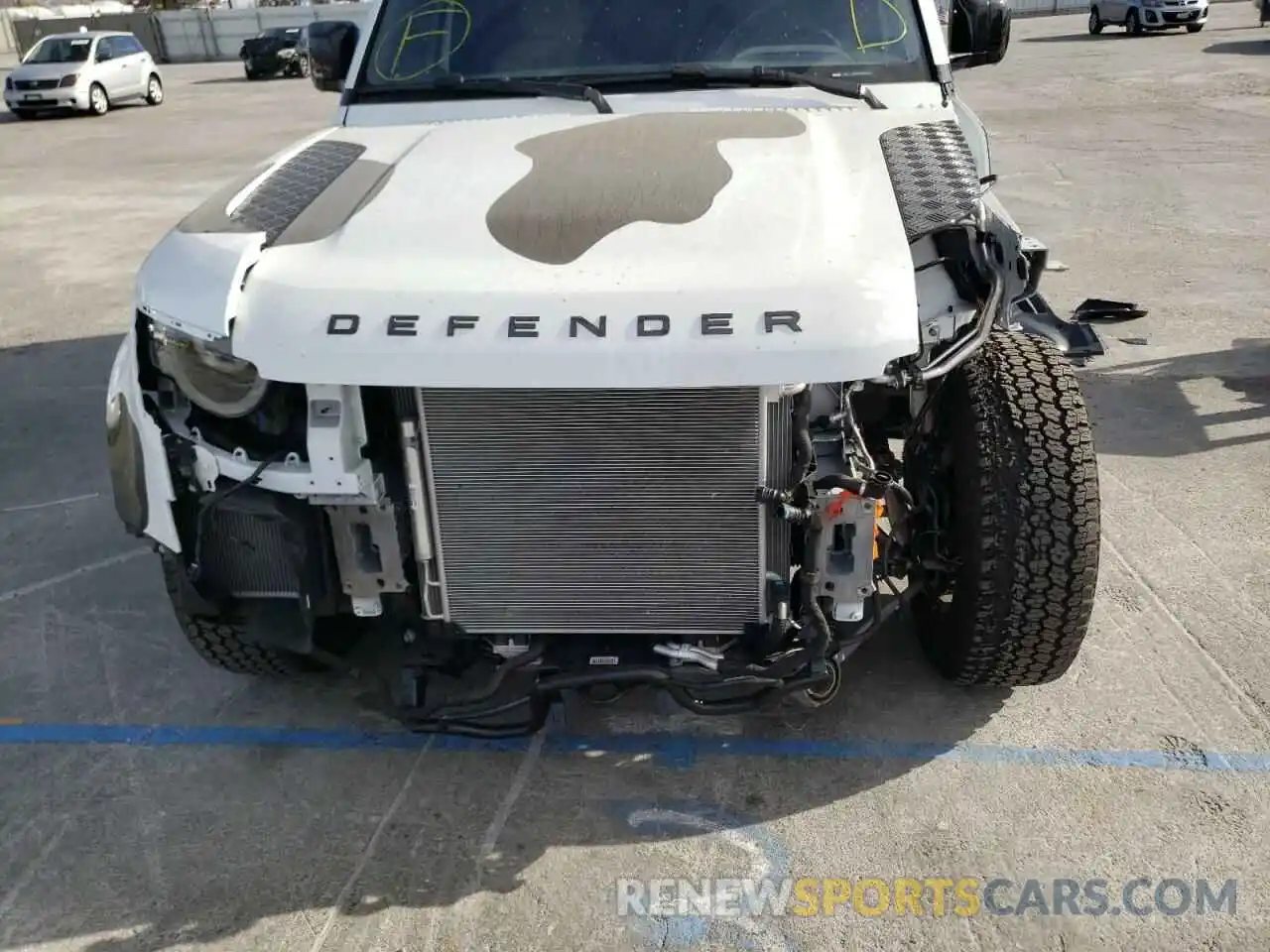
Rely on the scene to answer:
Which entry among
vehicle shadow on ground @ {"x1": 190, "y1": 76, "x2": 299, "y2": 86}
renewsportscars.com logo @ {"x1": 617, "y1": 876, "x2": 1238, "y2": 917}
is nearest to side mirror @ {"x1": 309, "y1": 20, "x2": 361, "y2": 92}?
renewsportscars.com logo @ {"x1": 617, "y1": 876, "x2": 1238, "y2": 917}

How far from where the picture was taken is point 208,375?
2609 millimetres

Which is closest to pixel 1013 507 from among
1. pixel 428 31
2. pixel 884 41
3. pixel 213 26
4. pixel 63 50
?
pixel 884 41

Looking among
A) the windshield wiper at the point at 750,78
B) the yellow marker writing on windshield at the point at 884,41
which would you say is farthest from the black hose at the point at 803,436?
the yellow marker writing on windshield at the point at 884,41

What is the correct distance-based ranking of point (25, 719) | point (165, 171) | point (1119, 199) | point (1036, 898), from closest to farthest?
point (1036, 898) → point (25, 719) → point (1119, 199) → point (165, 171)

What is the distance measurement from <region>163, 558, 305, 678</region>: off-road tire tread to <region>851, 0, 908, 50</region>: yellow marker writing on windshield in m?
2.65

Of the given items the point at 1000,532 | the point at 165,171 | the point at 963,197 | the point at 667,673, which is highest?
the point at 963,197

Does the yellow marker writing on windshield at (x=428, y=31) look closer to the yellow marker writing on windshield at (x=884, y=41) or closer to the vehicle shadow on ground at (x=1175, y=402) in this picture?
the yellow marker writing on windshield at (x=884, y=41)

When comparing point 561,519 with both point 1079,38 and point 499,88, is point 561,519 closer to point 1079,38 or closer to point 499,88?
point 499,88

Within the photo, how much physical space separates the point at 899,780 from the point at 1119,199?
8.03 metres

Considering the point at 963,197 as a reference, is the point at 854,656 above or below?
below

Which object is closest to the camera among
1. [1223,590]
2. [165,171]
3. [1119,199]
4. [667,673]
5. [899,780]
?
[667,673]

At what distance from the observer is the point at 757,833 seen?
8.98ft

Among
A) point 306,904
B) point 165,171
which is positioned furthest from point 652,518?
point 165,171

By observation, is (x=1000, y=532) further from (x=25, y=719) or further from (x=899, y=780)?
(x=25, y=719)
